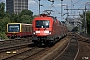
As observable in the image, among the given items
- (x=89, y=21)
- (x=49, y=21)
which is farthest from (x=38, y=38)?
(x=89, y=21)

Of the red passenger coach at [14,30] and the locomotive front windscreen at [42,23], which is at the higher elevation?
the locomotive front windscreen at [42,23]

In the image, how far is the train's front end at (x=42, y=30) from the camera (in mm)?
25781

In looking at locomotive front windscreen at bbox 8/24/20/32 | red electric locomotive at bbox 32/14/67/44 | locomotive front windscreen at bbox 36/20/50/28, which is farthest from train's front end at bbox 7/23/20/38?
locomotive front windscreen at bbox 36/20/50/28

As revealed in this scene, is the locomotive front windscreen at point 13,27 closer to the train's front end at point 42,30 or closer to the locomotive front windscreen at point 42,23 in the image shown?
the train's front end at point 42,30

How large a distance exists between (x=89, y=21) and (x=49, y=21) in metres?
55.1

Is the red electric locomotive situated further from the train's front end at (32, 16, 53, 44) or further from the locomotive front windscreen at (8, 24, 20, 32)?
the locomotive front windscreen at (8, 24, 20, 32)

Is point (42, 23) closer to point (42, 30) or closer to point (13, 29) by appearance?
point (42, 30)

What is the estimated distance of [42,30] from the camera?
85.4ft

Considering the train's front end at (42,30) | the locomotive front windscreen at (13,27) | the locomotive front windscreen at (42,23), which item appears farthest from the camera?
the locomotive front windscreen at (13,27)

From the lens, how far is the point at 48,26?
2623 cm

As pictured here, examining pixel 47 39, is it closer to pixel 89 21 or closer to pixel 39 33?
pixel 39 33

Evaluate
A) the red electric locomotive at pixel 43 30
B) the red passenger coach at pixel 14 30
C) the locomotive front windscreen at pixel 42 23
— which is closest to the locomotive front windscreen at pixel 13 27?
the red passenger coach at pixel 14 30

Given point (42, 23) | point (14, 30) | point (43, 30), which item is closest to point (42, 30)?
point (43, 30)

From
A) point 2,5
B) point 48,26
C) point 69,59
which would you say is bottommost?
point 69,59
